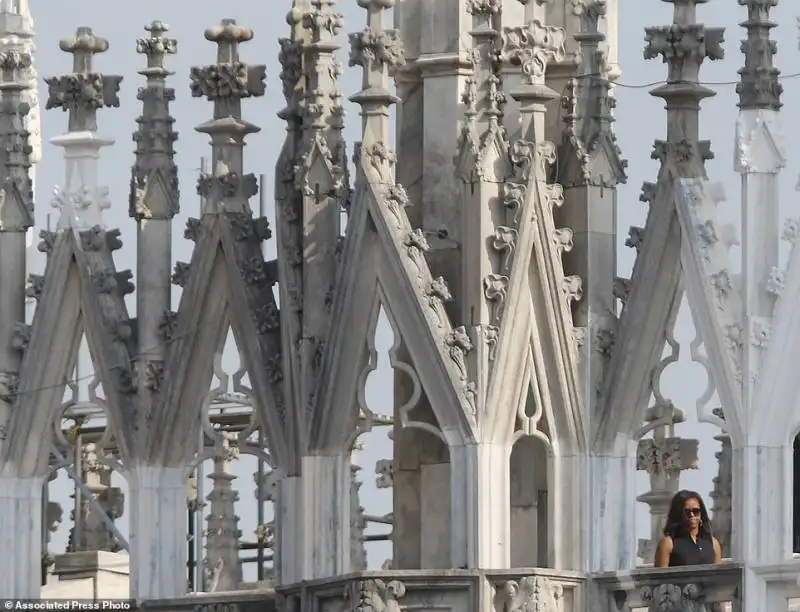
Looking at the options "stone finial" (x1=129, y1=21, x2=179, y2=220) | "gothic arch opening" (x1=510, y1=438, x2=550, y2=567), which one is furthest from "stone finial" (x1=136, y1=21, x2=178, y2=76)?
"gothic arch opening" (x1=510, y1=438, x2=550, y2=567)

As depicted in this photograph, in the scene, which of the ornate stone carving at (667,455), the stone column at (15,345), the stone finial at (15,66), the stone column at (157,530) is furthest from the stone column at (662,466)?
the stone finial at (15,66)

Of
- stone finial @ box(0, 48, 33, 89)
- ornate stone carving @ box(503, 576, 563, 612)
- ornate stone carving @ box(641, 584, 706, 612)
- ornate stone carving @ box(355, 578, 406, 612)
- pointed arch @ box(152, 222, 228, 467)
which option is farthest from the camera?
stone finial @ box(0, 48, 33, 89)

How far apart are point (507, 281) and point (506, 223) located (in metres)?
0.46

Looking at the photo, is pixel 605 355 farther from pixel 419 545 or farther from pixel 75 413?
pixel 75 413

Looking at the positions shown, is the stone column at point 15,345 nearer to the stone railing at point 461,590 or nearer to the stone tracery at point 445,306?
the stone tracery at point 445,306

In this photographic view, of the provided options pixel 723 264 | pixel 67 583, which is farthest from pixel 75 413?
pixel 723 264

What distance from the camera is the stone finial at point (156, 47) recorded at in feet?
153

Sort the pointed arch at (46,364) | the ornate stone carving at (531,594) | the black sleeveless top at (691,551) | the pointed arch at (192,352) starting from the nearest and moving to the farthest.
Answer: the black sleeveless top at (691,551)
the ornate stone carving at (531,594)
the pointed arch at (192,352)
the pointed arch at (46,364)

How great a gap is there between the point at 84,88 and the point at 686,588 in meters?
6.88

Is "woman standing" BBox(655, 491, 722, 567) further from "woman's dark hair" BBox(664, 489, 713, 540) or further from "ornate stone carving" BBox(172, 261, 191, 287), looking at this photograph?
"ornate stone carving" BBox(172, 261, 191, 287)

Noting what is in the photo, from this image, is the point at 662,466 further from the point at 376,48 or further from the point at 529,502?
the point at 376,48

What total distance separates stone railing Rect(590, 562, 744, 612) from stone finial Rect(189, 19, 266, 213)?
14.8 ft

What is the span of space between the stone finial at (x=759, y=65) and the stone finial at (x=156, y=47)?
5135 millimetres

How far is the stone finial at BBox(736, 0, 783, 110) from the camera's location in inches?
1715
